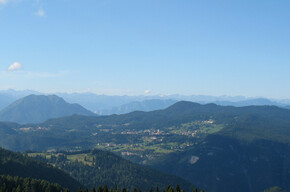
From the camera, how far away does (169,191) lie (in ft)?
354

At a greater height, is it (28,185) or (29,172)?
(28,185)

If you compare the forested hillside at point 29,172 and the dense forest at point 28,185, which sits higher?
the dense forest at point 28,185

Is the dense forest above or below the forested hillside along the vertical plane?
above

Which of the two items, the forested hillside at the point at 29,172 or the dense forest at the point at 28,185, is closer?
the dense forest at the point at 28,185

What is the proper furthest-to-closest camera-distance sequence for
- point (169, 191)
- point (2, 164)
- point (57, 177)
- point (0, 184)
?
point (57, 177) → point (2, 164) → point (0, 184) → point (169, 191)

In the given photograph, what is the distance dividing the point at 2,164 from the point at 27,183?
63970 millimetres

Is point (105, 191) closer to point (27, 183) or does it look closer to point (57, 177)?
point (27, 183)

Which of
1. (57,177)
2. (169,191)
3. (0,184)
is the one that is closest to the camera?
(169,191)

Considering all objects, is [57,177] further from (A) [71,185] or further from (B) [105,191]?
(B) [105,191]

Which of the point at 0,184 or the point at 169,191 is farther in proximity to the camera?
the point at 0,184

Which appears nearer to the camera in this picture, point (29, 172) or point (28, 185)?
point (28, 185)

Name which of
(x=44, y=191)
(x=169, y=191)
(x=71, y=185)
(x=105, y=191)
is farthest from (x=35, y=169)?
(x=169, y=191)

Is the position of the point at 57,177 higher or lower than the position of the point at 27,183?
lower

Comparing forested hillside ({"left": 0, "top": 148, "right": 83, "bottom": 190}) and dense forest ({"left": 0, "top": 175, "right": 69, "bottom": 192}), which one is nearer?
dense forest ({"left": 0, "top": 175, "right": 69, "bottom": 192})
